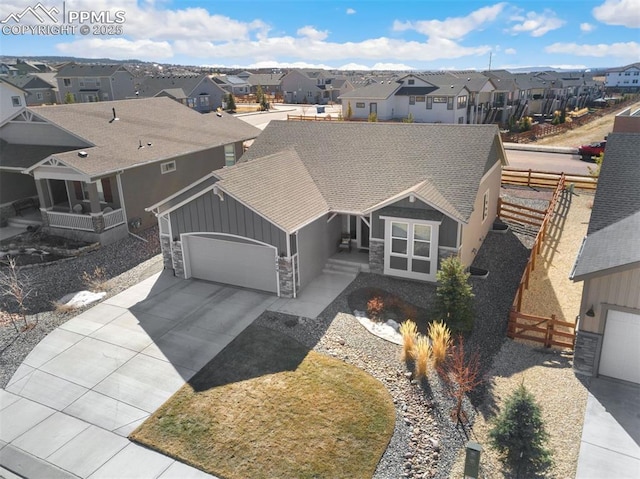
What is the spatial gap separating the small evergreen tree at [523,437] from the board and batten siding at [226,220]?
28.1 feet

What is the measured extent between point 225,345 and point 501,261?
37.1ft

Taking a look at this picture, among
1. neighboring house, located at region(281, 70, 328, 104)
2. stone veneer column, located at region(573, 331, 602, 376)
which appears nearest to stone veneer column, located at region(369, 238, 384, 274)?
stone veneer column, located at region(573, 331, 602, 376)

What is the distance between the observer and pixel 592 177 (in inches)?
1104

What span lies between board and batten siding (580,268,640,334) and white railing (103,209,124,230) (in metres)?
18.4

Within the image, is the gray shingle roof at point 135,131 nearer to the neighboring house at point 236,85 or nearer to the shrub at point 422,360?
the shrub at point 422,360

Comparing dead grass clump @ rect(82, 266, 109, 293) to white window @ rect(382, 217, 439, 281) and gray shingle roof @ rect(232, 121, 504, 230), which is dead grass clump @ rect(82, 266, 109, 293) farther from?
white window @ rect(382, 217, 439, 281)

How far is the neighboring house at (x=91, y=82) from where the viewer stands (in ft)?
245

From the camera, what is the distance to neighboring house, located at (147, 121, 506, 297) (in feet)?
51.4

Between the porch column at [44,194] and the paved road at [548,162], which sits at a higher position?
the porch column at [44,194]

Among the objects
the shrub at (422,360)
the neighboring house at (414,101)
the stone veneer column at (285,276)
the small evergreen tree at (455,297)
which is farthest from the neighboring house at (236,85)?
the shrub at (422,360)

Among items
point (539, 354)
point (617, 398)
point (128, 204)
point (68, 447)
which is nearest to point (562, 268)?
point (539, 354)

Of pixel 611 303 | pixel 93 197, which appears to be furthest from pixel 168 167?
pixel 611 303

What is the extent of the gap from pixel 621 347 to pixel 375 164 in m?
10.9

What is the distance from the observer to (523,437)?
28.5ft
